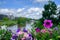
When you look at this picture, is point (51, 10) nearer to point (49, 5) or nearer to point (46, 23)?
point (49, 5)

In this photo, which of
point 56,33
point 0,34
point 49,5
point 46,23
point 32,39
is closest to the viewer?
point 32,39

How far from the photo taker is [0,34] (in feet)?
7.34

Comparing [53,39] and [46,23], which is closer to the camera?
[53,39]

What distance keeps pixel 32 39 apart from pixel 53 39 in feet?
0.54

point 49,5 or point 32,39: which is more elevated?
point 49,5

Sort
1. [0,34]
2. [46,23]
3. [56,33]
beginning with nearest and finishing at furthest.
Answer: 1. [56,33]
2. [46,23]
3. [0,34]

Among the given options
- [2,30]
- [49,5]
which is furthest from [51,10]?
[2,30]

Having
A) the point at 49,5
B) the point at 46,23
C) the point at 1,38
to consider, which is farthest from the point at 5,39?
the point at 49,5

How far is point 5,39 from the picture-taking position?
226 cm

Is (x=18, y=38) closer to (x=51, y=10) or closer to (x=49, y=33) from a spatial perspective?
(x=49, y=33)

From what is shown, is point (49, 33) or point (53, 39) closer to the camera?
point (53, 39)

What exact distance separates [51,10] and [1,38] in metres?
40.4

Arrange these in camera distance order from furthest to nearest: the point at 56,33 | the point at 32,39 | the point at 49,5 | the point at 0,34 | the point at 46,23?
the point at 49,5 < the point at 0,34 < the point at 46,23 < the point at 56,33 < the point at 32,39

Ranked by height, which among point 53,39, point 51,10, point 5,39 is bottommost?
point 53,39
